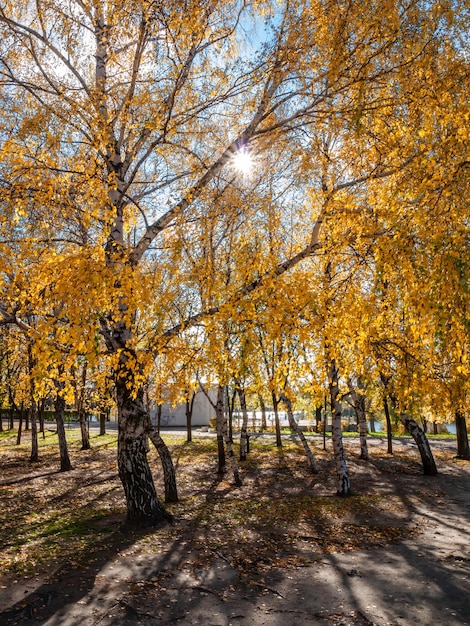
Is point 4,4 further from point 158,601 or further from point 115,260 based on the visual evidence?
point 158,601

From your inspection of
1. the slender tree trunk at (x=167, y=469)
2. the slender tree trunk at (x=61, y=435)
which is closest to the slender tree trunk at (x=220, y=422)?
the slender tree trunk at (x=167, y=469)

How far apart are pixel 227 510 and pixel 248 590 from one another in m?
5.22

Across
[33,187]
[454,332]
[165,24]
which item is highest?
[165,24]

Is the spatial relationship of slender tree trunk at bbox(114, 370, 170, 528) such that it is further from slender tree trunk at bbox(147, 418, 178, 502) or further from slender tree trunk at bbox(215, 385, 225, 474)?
slender tree trunk at bbox(215, 385, 225, 474)

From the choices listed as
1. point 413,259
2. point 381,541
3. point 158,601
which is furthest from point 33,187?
point 381,541

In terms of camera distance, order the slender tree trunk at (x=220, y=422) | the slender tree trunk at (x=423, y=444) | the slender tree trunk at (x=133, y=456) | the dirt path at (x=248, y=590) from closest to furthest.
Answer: the dirt path at (x=248, y=590)
the slender tree trunk at (x=133, y=456)
the slender tree trunk at (x=220, y=422)
the slender tree trunk at (x=423, y=444)

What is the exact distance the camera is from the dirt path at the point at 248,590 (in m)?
5.58

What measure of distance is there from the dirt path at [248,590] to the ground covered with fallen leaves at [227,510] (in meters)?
0.35

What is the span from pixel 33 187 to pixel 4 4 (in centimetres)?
502

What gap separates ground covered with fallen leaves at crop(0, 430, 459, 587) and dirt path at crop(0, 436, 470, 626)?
1.14 ft

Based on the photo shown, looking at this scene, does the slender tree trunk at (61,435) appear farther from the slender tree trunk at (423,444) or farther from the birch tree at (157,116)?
the slender tree trunk at (423,444)

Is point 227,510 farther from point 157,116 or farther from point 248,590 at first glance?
point 157,116

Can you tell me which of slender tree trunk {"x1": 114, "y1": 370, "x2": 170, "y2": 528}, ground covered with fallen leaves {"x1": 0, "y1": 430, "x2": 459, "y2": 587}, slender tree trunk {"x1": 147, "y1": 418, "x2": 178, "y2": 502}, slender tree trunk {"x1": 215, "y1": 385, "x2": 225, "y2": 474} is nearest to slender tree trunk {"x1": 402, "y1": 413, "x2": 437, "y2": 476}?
ground covered with fallen leaves {"x1": 0, "y1": 430, "x2": 459, "y2": 587}

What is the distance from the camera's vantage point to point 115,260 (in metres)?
6.92
